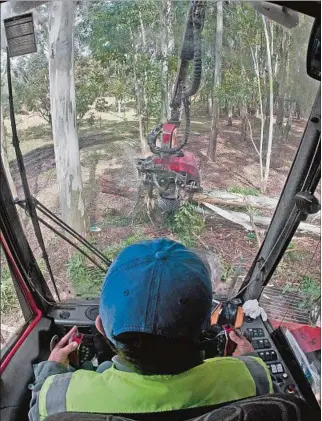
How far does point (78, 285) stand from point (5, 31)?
48.5 inches

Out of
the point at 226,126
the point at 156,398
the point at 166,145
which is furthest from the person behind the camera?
the point at 226,126

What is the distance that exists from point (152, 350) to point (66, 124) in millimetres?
1423

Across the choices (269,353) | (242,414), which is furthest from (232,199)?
(242,414)

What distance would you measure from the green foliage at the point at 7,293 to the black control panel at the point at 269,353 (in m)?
1.03

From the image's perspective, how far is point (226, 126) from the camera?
7.74 feet

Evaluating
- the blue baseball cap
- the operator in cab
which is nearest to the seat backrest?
the operator in cab

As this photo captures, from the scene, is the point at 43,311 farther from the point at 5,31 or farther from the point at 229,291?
the point at 5,31

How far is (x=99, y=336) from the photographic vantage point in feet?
5.92

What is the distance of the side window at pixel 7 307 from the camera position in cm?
162

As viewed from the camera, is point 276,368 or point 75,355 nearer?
point 75,355

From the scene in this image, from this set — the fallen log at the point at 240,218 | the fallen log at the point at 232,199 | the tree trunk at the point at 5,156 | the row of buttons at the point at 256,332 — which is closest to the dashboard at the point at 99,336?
the row of buttons at the point at 256,332

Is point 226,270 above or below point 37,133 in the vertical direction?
below

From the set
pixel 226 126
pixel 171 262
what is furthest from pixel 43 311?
pixel 226 126

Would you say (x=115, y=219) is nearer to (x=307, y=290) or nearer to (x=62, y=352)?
(x=62, y=352)
